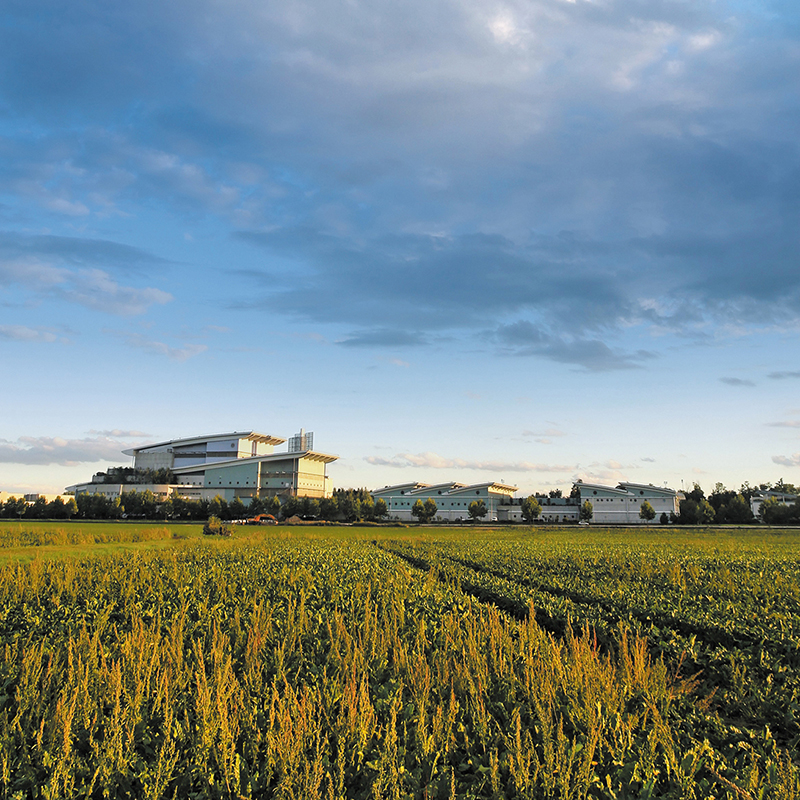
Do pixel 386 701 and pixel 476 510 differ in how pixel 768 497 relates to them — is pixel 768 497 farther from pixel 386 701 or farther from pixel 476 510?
pixel 386 701

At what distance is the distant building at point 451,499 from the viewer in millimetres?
132375

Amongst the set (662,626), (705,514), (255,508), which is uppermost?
(662,626)

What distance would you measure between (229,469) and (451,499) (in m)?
51.3

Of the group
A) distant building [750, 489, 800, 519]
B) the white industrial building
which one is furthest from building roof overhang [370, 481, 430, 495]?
distant building [750, 489, 800, 519]

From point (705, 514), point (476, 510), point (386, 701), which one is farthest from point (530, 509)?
point (386, 701)

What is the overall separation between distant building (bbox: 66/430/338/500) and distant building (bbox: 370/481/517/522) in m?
18.9

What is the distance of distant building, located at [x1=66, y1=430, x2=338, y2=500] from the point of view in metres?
125

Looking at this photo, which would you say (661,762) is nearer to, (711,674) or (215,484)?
(711,674)

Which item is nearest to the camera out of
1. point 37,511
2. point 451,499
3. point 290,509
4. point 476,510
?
point 37,511

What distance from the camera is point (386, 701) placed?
6586 millimetres

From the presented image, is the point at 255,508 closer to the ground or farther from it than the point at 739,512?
farther from it

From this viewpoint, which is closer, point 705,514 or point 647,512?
point 705,514

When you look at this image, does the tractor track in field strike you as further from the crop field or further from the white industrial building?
the white industrial building

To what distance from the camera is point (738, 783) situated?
16.4ft
